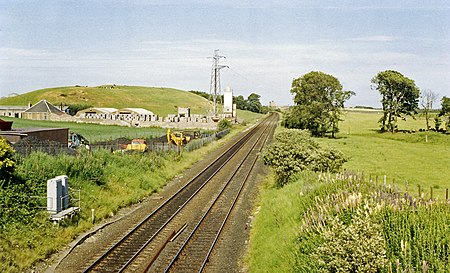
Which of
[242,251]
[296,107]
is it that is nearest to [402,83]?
[296,107]

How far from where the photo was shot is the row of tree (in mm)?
66562

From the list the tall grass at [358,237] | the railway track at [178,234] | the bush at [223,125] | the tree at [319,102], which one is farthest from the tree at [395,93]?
the tall grass at [358,237]

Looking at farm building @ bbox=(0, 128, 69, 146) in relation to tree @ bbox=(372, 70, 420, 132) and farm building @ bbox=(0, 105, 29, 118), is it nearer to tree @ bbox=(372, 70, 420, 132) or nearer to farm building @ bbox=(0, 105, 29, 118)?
tree @ bbox=(372, 70, 420, 132)

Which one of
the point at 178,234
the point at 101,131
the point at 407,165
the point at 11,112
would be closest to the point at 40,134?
the point at 178,234

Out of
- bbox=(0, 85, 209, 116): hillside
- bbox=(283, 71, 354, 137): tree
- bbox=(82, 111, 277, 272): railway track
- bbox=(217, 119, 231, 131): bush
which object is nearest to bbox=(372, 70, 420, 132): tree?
bbox=(283, 71, 354, 137): tree

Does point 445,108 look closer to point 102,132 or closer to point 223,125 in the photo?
point 223,125

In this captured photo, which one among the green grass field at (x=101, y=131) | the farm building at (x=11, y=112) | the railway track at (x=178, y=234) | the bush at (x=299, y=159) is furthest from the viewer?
the farm building at (x=11, y=112)

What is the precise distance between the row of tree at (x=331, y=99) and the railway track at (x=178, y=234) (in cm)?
4027

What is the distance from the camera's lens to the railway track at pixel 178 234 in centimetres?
1388

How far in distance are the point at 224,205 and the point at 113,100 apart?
456 feet

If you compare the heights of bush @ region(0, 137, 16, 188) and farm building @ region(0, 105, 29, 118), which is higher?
farm building @ region(0, 105, 29, 118)

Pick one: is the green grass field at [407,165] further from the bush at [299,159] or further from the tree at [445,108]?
the tree at [445,108]

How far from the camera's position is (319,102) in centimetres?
6606

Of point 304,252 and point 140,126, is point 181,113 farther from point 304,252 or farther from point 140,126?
point 304,252
